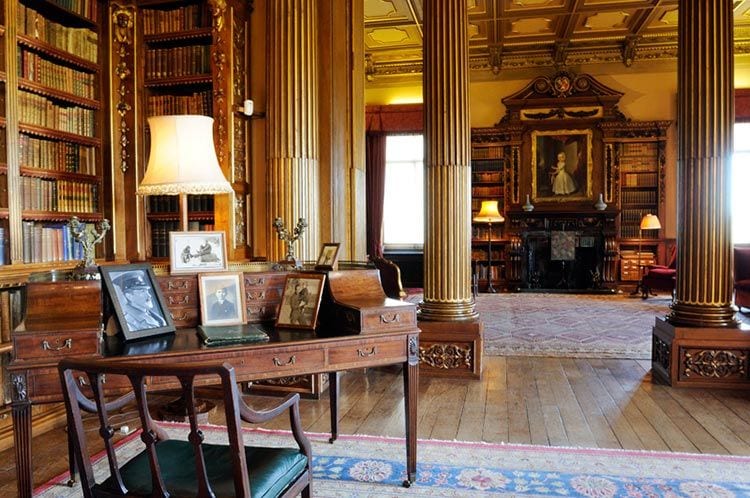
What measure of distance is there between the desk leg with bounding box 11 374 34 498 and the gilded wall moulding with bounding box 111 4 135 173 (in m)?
2.85

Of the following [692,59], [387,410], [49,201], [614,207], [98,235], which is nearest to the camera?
[98,235]

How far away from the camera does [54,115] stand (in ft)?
13.2

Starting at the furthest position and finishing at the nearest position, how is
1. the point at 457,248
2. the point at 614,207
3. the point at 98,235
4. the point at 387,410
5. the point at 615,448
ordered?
the point at 614,207 → the point at 457,248 → the point at 387,410 → the point at 615,448 → the point at 98,235

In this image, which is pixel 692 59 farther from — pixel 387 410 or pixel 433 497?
pixel 433 497

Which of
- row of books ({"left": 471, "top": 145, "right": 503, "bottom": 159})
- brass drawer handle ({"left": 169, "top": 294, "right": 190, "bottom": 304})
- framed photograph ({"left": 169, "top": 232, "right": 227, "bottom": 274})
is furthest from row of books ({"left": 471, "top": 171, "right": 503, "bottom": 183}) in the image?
brass drawer handle ({"left": 169, "top": 294, "right": 190, "bottom": 304})

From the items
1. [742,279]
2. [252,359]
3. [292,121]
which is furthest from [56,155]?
Answer: [742,279]

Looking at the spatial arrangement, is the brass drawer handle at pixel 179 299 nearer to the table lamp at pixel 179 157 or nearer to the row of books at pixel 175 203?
the table lamp at pixel 179 157

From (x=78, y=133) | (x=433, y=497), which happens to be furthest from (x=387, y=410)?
(x=78, y=133)

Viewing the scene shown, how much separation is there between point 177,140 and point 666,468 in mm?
2836

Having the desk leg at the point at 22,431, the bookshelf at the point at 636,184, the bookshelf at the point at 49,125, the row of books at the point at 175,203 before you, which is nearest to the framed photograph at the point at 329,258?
the desk leg at the point at 22,431

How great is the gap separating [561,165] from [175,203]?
782 centimetres

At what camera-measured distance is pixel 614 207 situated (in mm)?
A: 10070

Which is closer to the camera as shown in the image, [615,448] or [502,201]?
[615,448]

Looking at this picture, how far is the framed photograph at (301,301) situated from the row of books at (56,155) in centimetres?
237
